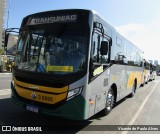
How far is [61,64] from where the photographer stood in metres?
5.90

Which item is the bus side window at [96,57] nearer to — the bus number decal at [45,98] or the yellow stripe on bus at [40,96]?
the yellow stripe on bus at [40,96]

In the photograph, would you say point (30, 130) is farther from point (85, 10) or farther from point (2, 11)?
point (2, 11)

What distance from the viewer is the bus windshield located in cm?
588

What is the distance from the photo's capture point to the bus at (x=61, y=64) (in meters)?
5.77

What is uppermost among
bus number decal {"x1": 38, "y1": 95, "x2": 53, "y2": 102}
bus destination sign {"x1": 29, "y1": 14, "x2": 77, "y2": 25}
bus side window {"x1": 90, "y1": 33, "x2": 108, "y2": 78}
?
bus destination sign {"x1": 29, "y1": 14, "x2": 77, "y2": 25}

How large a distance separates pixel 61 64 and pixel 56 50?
0.41 m

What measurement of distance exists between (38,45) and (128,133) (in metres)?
3.43

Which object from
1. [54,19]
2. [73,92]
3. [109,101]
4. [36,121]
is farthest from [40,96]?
[109,101]

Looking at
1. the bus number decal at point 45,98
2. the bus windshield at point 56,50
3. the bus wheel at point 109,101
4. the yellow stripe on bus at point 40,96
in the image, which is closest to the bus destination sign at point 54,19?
the bus windshield at point 56,50

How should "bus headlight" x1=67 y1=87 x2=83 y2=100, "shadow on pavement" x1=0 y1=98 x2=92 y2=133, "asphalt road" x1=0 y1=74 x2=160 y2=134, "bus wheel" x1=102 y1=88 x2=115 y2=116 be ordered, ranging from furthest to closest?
"bus wheel" x1=102 y1=88 x2=115 y2=116
"asphalt road" x1=0 y1=74 x2=160 y2=134
"shadow on pavement" x1=0 y1=98 x2=92 y2=133
"bus headlight" x1=67 y1=87 x2=83 y2=100

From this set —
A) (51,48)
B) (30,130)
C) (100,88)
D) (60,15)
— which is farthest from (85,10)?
(30,130)

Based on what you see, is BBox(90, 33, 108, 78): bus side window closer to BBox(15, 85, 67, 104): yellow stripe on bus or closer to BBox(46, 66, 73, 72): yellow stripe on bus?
BBox(46, 66, 73, 72): yellow stripe on bus

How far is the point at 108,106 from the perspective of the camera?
820 centimetres

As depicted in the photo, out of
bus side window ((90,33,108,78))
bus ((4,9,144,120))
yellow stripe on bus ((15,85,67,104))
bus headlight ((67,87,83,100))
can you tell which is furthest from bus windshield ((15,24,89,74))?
yellow stripe on bus ((15,85,67,104))
